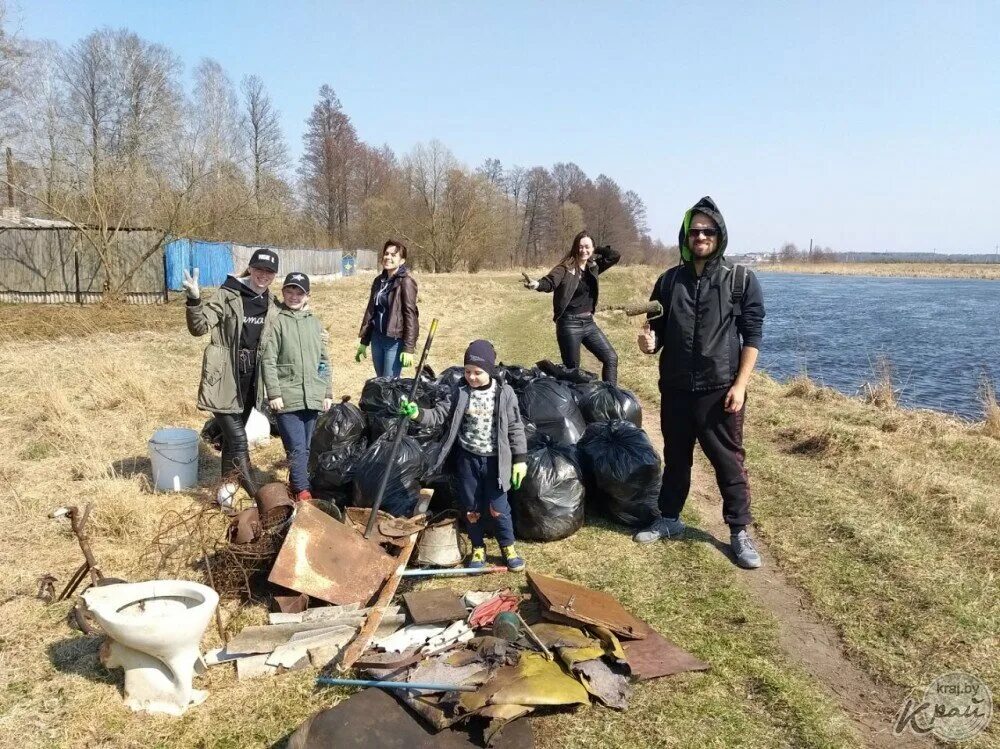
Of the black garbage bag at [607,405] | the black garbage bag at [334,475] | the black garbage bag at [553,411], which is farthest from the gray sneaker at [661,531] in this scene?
the black garbage bag at [334,475]

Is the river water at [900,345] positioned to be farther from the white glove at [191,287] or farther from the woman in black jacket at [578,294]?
the white glove at [191,287]

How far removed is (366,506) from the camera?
4.01 metres

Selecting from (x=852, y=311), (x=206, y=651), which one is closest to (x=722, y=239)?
(x=206, y=651)

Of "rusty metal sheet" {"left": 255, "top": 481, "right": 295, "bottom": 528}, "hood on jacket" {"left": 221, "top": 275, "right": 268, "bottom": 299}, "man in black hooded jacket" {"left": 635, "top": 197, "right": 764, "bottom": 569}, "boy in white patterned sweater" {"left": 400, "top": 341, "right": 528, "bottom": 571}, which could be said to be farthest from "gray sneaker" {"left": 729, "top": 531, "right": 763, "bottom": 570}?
"hood on jacket" {"left": 221, "top": 275, "right": 268, "bottom": 299}

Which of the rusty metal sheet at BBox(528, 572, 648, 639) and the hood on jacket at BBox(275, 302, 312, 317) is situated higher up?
the hood on jacket at BBox(275, 302, 312, 317)

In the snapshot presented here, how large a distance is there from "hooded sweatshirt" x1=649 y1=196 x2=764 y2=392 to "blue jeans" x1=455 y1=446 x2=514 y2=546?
1.17 meters

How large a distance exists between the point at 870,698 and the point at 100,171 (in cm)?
1709

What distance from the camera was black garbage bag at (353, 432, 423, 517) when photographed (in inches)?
155

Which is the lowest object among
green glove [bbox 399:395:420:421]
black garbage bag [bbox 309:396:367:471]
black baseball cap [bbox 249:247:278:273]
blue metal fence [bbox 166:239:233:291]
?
black garbage bag [bbox 309:396:367:471]

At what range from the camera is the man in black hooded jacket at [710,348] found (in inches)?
142

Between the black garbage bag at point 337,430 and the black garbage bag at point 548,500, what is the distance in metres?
1.31

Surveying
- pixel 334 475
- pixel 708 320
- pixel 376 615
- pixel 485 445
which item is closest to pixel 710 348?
pixel 708 320

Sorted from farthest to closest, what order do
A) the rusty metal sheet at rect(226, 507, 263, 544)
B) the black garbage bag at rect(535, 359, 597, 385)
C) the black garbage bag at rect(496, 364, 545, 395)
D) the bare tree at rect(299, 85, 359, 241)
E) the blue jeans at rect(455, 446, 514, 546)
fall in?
the bare tree at rect(299, 85, 359, 241)
the black garbage bag at rect(535, 359, 597, 385)
the black garbage bag at rect(496, 364, 545, 395)
the blue jeans at rect(455, 446, 514, 546)
the rusty metal sheet at rect(226, 507, 263, 544)

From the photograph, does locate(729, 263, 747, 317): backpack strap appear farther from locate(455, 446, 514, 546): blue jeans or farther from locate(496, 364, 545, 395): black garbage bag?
locate(496, 364, 545, 395): black garbage bag
